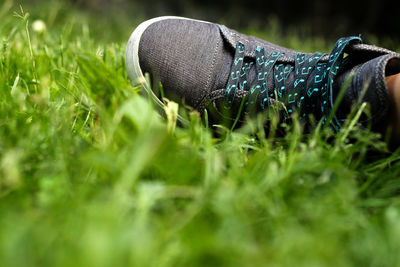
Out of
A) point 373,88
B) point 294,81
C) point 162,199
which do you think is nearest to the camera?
point 162,199

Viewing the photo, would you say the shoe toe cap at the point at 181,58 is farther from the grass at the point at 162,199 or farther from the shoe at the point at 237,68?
the grass at the point at 162,199

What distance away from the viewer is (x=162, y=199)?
0.51 m

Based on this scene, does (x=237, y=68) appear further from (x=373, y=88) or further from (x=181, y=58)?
A: (x=373, y=88)

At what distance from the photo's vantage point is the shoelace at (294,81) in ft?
2.85

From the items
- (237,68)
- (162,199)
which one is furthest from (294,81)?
(162,199)

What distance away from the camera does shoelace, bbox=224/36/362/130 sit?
0.87 m

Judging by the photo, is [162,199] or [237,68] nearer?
[162,199]

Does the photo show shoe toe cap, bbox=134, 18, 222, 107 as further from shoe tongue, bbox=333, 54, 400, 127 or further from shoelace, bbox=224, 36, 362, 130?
shoe tongue, bbox=333, 54, 400, 127

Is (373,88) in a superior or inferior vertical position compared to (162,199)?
superior

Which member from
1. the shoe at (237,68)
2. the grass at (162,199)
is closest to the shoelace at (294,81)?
the shoe at (237,68)

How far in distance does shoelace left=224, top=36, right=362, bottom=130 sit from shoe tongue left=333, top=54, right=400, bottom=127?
35 millimetres

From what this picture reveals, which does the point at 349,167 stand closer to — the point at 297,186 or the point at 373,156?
the point at 373,156

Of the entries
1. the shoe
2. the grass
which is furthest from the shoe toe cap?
the grass

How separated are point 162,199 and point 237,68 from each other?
547mm
